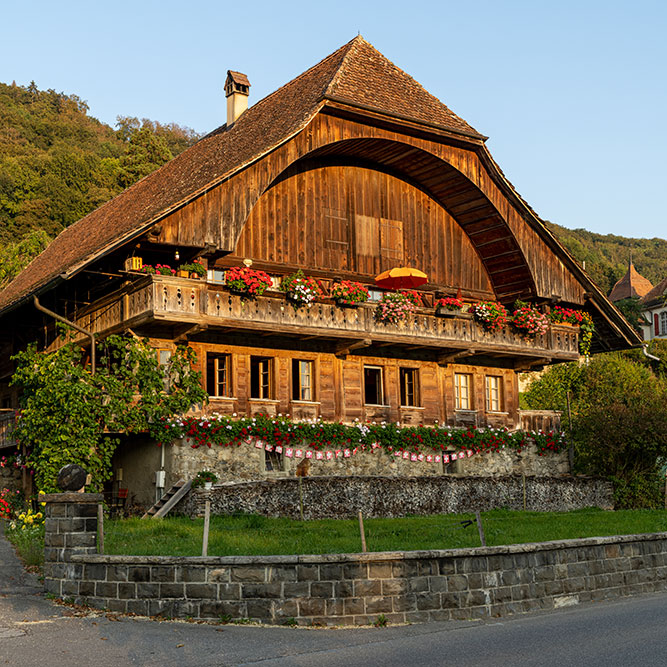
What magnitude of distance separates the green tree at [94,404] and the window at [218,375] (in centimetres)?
127

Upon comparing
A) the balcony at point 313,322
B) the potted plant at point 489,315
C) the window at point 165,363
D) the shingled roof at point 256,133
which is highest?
the shingled roof at point 256,133

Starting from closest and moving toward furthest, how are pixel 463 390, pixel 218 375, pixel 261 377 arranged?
1. pixel 218 375
2. pixel 261 377
3. pixel 463 390

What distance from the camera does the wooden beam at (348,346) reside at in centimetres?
2549

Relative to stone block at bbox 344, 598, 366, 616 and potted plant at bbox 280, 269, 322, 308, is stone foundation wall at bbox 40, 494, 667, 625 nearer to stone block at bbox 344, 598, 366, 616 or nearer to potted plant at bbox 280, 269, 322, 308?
stone block at bbox 344, 598, 366, 616

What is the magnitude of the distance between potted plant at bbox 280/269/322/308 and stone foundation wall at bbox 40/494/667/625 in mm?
10987

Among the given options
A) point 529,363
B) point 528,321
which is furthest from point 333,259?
point 529,363

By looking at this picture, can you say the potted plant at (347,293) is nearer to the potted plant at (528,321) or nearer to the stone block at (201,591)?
the potted plant at (528,321)

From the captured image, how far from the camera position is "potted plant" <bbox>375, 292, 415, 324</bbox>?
84.4 ft

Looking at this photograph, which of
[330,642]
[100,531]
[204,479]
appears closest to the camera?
[330,642]

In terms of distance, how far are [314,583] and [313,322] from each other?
41.7ft

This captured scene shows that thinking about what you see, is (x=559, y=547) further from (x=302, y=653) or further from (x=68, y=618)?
(x=68, y=618)

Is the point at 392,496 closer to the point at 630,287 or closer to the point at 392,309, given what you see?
the point at 392,309

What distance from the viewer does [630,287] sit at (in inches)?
3688

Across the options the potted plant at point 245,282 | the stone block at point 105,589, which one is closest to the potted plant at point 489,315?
the potted plant at point 245,282
